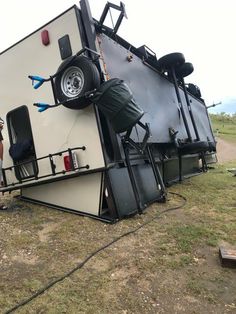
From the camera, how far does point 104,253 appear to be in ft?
12.3

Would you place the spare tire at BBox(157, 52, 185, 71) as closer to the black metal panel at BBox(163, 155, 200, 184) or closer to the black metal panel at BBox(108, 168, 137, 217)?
the black metal panel at BBox(163, 155, 200, 184)

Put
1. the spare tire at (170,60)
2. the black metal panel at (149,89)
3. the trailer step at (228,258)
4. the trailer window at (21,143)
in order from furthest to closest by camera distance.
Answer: the spare tire at (170,60)
the trailer window at (21,143)
the black metal panel at (149,89)
the trailer step at (228,258)

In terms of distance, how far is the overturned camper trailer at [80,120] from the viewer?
15.5 feet

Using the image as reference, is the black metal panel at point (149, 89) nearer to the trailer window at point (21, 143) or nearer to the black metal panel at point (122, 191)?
the black metal panel at point (122, 191)

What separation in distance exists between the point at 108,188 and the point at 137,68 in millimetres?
2589

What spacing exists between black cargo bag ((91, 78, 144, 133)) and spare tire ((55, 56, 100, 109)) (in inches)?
7.0

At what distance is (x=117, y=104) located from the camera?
448 centimetres

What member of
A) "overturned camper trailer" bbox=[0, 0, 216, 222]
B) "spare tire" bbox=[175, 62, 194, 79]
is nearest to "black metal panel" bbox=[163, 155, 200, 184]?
"overturned camper trailer" bbox=[0, 0, 216, 222]

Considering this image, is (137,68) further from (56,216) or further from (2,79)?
(56,216)

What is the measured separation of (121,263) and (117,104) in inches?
78.6

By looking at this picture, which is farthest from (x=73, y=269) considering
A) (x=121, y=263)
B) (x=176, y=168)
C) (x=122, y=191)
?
(x=176, y=168)

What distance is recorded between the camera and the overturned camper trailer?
4.72 metres

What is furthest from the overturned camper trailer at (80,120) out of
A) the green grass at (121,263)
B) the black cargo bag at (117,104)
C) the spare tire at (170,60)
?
the spare tire at (170,60)

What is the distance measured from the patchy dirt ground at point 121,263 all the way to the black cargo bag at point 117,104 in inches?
52.7
